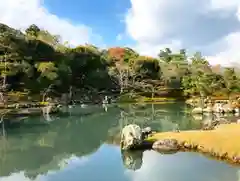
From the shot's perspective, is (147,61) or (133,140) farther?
(147,61)

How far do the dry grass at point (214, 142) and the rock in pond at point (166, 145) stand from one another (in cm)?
37

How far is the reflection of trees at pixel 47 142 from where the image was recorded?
15398 millimetres

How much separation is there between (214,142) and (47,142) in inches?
390

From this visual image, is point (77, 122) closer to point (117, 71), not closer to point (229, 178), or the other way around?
point (229, 178)

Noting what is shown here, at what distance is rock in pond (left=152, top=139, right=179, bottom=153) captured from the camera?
51.0ft

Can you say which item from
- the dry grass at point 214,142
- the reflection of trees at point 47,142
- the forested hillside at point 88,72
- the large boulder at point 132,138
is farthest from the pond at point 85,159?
the forested hillside at point 88,72

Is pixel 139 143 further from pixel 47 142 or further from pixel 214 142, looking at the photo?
pixel 47 142

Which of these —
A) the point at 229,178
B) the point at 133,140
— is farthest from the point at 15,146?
the point at 229,178

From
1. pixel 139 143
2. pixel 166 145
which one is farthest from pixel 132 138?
pixel 166 145

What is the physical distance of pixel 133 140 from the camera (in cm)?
1567

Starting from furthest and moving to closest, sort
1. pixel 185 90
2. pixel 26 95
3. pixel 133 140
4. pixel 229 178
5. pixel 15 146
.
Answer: pixel 185 90
pixel 26 95
pixel 15 146
pixel 133 140
pixel 229 178

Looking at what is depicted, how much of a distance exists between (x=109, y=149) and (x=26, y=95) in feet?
80.0

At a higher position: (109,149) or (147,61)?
(147,61)

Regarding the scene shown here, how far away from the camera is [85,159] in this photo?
15.9 meters
